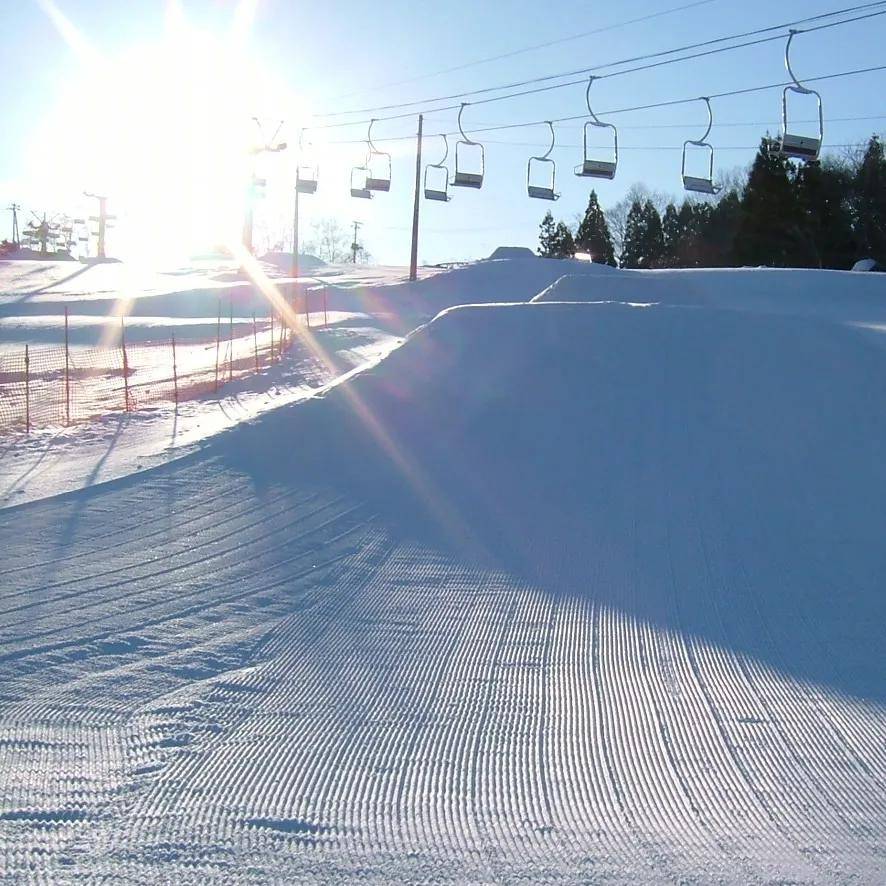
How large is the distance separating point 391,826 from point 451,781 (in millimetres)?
768

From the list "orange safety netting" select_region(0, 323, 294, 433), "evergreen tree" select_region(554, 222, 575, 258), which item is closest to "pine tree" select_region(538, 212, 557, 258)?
"evergreen tree" select_region(554, 222, 575, 258)

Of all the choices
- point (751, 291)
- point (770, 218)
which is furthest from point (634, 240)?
point (751, 291)

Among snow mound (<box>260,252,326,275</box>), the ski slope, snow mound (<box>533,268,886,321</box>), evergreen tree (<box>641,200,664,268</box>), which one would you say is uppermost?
evergreen tree (<box>641,200,664,268</box>)

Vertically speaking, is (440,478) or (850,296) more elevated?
(850,296)

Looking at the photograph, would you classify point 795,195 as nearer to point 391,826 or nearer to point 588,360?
point 588,360

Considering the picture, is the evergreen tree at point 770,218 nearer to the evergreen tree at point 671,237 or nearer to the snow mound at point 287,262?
the evergreen tree at point 671,237

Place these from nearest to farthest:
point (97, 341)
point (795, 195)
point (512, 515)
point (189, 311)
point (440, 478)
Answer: point (512, 515) → point (440, 478) → point (97, 341) → point (189, 311) → point (795, 195)

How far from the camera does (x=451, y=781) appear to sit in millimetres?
6273

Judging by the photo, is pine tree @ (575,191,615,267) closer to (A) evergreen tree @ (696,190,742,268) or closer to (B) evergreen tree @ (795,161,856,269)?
(A) evergreen tree @ (696,190,742,268)

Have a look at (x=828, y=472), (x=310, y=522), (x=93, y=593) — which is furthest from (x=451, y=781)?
(x=828, y=472)

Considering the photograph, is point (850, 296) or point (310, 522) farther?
point (850, 296)

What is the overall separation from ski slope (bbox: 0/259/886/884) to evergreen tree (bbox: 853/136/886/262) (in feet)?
147

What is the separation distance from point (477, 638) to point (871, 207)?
193 ft

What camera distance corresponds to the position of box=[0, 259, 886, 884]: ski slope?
5.47 metres
